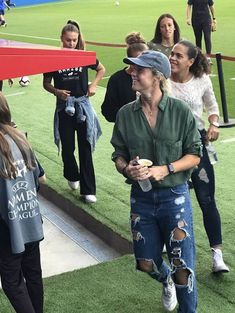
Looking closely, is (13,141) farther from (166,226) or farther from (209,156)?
(209,156)

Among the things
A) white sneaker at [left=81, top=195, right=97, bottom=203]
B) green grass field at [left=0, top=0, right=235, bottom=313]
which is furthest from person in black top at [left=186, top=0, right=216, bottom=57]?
white sneaker at [left=81, top=195, right=97, bottom=203]

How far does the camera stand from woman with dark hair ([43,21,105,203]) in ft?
20.2

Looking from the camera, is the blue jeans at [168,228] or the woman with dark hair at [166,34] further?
the woman with dark hair at [166,34]

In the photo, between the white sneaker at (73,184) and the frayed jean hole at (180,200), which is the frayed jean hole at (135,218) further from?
the white sneaker at (73,184)

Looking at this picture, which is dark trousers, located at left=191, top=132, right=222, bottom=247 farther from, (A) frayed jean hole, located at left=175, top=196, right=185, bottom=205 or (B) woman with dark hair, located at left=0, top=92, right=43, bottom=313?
(B) woman with dark hair, located at left=0, top=92, right=43, bottom=313

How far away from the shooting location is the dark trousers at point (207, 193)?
455 centimetres

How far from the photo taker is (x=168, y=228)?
147 inches

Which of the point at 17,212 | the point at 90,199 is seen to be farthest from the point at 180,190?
the point at 90,199

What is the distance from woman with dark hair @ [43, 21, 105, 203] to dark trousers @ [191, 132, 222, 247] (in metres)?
1.98

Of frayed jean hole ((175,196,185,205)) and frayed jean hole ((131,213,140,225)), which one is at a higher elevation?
frayed jean hole ((175,196,185,205))

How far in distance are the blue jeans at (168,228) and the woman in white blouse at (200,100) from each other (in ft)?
2.64

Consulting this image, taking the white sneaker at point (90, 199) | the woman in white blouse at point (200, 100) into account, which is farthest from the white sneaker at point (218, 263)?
the white sneaker at point (90, 199)

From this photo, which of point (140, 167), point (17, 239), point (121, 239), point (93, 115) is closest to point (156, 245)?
point (140, 167)

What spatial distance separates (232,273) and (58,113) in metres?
2.72
